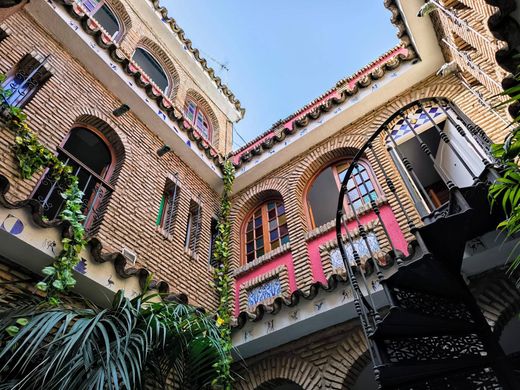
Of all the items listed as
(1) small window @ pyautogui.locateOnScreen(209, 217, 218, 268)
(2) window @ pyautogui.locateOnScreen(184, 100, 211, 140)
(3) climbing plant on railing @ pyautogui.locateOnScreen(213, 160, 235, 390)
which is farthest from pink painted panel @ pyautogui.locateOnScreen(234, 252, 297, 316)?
(2) window @ pyautogui.locateOnScreen(184, 100, 211, 140)

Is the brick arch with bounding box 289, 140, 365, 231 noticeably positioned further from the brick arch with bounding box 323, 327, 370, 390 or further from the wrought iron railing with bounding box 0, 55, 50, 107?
the wrought iron railing with bounding box 0, 55, 50, 107

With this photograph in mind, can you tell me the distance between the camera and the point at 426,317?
3.54 meters

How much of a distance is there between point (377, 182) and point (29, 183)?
213 inches

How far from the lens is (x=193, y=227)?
7578 millimetres

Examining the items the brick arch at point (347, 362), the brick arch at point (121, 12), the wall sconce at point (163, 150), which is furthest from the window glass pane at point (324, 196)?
the brick arch at point (121, 12)

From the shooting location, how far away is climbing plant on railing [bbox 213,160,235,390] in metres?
4.81

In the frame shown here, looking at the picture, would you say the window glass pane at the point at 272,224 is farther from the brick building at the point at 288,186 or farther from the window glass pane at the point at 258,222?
the window glass pane at the point at 258,222

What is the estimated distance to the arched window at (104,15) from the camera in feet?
28.9

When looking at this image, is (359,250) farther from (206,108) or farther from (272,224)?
(206,108)

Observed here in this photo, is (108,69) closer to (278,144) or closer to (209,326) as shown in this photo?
(278,144)

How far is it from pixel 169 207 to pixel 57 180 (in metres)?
2.64

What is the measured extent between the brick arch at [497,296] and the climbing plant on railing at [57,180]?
4.69 m

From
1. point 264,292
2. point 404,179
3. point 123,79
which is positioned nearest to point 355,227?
point 404,179

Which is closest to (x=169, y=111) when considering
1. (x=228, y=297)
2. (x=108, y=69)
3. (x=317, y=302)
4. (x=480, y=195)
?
(x=108, y=69)
